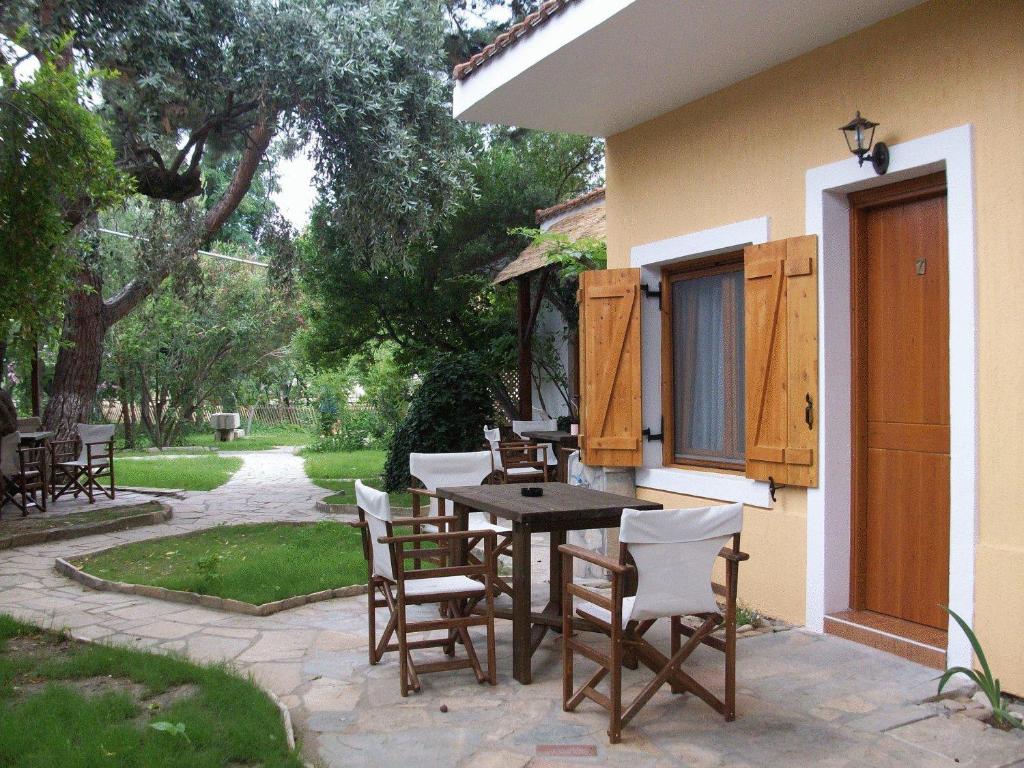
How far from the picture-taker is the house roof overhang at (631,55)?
4.56 meters

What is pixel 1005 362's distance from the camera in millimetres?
3895

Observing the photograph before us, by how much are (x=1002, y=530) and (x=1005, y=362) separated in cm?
73

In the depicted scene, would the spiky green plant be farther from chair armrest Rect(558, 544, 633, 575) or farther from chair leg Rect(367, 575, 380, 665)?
chair leg Rect(367, 575, 380, 665)

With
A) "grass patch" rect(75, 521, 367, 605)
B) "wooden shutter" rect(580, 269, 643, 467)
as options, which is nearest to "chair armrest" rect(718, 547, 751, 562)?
"wooden shutter" rect(580, 269, 643, 467)

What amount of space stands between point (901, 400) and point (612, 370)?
2.15 metres

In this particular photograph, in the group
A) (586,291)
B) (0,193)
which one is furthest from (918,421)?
(0,193)

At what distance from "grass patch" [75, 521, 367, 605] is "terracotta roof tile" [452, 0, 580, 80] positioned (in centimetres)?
362

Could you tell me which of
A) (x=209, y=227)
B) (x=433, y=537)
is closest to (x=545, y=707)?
(x=433, y=537)

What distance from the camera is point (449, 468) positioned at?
5.89 meters

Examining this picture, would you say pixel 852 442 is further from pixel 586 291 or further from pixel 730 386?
pixel 586 291

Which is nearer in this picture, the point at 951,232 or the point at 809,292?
the point at 951,232

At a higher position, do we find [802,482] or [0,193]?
[0,193]

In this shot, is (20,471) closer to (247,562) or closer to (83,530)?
(83,530)

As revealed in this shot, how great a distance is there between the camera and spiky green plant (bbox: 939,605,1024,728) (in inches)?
141
